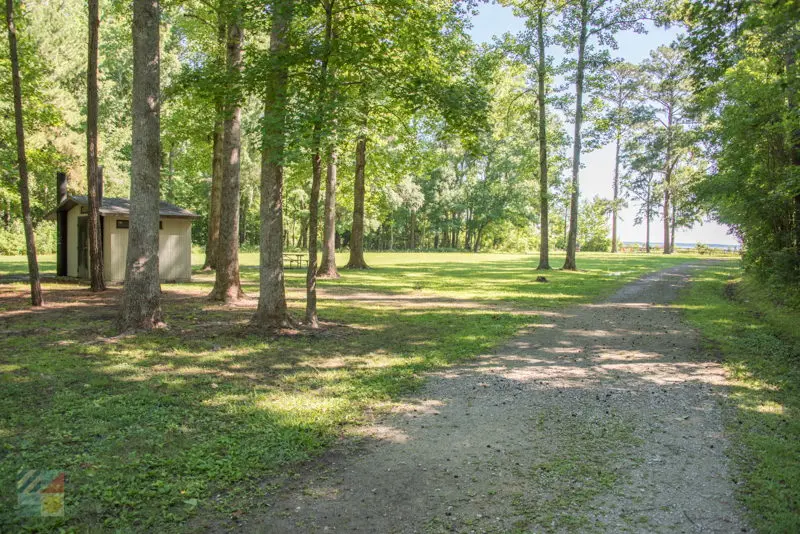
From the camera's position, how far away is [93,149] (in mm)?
13867

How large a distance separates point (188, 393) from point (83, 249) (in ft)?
51.8

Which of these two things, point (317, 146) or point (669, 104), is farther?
point (669, 104)

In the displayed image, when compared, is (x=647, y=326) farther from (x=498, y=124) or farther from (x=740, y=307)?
(x=498, y=124)

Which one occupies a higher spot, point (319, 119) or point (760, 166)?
point (760, 166)

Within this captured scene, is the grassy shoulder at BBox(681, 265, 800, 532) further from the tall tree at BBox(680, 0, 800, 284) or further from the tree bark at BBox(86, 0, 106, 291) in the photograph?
the tree bark at BBox(86, 0, 106, 291)

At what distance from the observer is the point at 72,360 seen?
23.7ft

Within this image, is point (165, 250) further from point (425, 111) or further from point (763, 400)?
point (763, 400)

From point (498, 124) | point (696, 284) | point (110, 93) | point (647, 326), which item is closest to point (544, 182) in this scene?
point (498, 124)

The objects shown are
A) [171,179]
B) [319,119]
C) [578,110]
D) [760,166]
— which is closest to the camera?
[319,119]

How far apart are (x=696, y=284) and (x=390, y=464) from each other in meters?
18.5

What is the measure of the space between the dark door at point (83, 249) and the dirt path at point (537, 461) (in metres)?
16.6

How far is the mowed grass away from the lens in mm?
3709

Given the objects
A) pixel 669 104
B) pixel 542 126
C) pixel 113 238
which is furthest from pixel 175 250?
pixel 669 104

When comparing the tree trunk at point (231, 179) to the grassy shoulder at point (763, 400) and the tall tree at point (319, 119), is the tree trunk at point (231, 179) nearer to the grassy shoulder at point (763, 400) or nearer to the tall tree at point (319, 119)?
the tall tree at point (319, 119)
